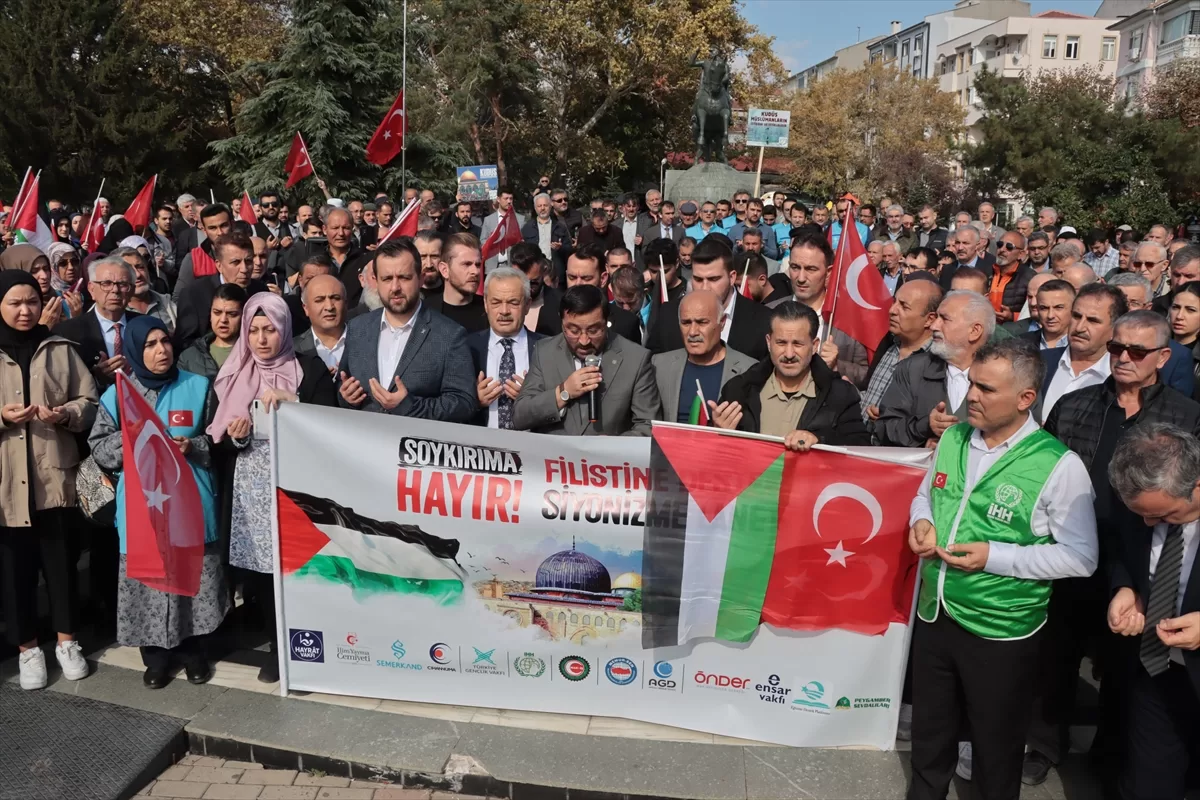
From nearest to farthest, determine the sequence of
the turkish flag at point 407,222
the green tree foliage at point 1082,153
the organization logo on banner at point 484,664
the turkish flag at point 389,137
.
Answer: the organization logo on banner at point 484,664
the turkish flag at point 407,222
the turkish flag at point 389,137
the green tree foliage at point 1082,153

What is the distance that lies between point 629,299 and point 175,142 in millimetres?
33055

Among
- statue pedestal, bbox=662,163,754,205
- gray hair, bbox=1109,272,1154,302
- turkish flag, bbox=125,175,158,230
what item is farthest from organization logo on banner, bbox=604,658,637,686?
statue pedestal, bbox=662,163,754,205

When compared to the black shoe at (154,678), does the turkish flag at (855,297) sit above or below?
above

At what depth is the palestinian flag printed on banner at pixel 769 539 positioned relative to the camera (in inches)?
161

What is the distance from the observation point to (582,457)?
430cm

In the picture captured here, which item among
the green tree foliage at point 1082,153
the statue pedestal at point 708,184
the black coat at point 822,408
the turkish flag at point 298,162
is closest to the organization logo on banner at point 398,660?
the black coat at point 822,408

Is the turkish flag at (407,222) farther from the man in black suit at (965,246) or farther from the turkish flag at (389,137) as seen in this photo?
the turkish flag at (389,137)

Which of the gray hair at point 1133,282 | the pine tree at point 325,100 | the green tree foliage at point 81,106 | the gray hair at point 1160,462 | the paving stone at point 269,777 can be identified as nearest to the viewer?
the gray hair at point 1160,462

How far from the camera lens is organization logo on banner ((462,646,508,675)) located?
4.49m

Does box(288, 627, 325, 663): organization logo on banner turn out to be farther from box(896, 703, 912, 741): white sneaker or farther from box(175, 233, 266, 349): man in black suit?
box(896, 703, 912, 741): white sneaker

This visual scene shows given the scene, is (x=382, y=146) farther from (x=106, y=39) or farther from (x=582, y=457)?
(x=106, y=39)

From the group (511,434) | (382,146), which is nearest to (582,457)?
(511,434)

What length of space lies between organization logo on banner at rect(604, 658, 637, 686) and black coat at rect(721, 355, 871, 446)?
118 cm

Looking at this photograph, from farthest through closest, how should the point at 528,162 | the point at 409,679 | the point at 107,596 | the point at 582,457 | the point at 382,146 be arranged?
the point at 528,162 → the point at 382,146 → the point at 107,596 → the point at 409,679 → the point at 582,457
